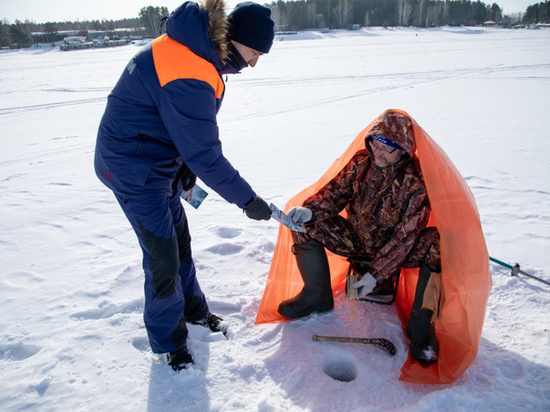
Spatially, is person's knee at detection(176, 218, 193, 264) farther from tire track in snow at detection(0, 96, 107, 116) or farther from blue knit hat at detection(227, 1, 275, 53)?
tire track in snow at detection(0, 96, 107, 116)

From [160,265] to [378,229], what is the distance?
1124 mm

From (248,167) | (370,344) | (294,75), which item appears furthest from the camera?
(294,75)

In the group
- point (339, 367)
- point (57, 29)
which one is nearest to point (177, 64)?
point (339, 367)

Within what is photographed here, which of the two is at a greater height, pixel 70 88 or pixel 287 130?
pixel 70 88

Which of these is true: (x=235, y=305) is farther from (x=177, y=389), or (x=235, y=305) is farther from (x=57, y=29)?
(x=57, y=29)

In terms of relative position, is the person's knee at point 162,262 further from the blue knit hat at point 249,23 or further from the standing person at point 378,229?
the blue knit hat at point 249,23

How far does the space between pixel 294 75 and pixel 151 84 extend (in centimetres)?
1166

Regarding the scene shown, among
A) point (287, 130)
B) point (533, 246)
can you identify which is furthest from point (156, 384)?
point (287, 130)

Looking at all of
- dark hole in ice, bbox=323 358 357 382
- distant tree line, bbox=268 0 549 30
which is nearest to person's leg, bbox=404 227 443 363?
dark hole in ice, bbox=323 358 357 382

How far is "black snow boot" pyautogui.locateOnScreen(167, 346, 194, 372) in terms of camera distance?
1.74 m

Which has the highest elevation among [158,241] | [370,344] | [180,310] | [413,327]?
[158,241]

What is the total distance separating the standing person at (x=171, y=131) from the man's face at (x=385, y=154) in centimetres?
66

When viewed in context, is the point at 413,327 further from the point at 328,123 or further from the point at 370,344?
the point at 328,123

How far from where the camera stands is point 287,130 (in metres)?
6.28
